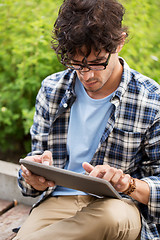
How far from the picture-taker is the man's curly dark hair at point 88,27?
1.74 meters

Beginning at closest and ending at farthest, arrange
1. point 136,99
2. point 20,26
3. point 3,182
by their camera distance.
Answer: point 136,99 < point 3,182 < point 20,26

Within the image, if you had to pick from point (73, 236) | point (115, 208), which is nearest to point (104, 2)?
point (115, 208)

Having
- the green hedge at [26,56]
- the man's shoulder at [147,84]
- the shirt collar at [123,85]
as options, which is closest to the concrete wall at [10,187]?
the green hedge at [26,56]

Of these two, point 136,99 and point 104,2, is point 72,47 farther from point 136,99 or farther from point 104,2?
point 136,99

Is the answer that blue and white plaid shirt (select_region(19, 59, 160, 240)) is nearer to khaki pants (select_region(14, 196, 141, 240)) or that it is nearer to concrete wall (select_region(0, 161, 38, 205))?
khaki pants (select_region(14, 196, 141, 240))

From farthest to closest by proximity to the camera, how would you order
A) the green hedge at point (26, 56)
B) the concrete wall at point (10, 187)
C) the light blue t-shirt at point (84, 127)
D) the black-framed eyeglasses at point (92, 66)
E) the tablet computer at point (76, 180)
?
the green hedge at point (26, 56) < the concrete wall at point (10, 187) < the light blue t-shirt at point (84, 127) < the black-framed eyeglasses at point (92, 66) < the tablet computer at point (76, 180)

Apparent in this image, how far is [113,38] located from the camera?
5.98 feet

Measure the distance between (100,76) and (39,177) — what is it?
647 millimetres

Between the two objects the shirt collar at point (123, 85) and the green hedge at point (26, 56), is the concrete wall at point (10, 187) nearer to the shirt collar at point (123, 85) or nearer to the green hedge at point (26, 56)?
the green hedge at point (26, 56)

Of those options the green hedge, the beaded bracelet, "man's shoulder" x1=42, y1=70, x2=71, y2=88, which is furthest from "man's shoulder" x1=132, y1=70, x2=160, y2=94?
the green hedge

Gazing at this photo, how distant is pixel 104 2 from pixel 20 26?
5.72 ft

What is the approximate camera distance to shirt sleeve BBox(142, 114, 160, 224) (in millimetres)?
1917

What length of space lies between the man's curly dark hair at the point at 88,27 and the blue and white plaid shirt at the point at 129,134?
0.32 m

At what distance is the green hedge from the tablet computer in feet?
3.90
